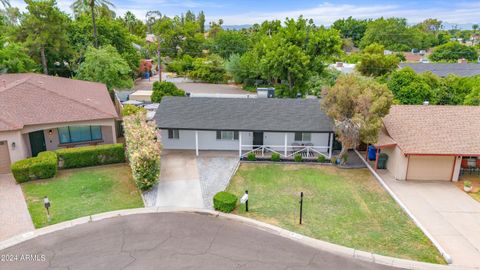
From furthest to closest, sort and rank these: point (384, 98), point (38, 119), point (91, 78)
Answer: point (91, 78) < point (38, 119) < point (384, 98)

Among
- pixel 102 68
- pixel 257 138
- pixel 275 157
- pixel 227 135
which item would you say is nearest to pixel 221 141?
pixel 227 135

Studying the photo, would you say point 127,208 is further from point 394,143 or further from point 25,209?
point 394,143

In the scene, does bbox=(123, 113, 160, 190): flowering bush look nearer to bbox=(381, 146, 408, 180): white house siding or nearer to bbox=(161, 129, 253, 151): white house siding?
bbox=(161, 129, 253, 151): white house siding

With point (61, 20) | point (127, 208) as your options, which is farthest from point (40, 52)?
point (127, 208)

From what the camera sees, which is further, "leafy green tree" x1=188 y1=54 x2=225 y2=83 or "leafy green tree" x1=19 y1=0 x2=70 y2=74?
"leafy green tree" x1=188 y1=54 x2=225 y2=83

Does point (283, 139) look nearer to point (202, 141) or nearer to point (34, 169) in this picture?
point (202, 141)

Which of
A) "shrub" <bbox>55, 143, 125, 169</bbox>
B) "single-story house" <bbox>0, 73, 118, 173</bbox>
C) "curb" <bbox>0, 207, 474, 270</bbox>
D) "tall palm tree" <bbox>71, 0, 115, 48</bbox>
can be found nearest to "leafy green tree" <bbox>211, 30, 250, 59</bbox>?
"tall palm tree" <bbox>71, 0, 115, 48</bbox>

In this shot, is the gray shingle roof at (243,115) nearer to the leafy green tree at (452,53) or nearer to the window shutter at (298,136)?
the window shutter at (298,136)
